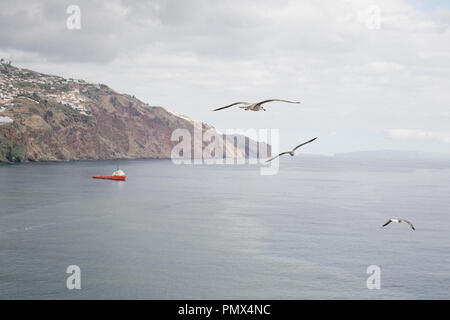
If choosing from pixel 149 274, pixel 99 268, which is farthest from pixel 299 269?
pixel 99 268

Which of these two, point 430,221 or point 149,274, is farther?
point 430,221

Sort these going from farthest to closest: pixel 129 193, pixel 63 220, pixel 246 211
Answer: pixel 129 193 → pixel 246 211 → pixel 63 220

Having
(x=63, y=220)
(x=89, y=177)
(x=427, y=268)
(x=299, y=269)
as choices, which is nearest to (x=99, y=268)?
(x=299, y=269)
